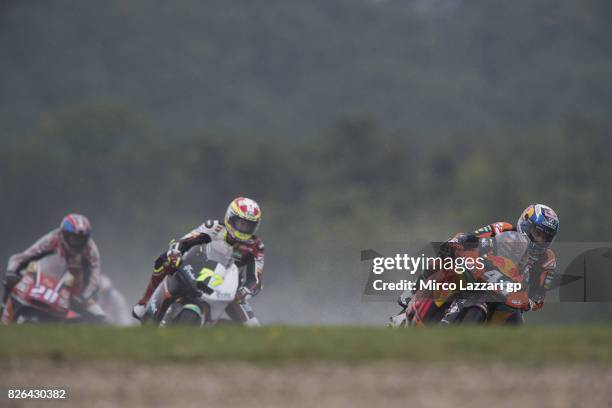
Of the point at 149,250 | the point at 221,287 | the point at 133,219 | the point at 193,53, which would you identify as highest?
the point at 193,53

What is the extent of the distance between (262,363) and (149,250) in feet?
123

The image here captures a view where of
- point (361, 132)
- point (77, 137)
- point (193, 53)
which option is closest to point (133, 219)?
point (77, 137)

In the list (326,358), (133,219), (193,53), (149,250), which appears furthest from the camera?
(193,53)

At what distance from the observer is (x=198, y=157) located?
69750 mm

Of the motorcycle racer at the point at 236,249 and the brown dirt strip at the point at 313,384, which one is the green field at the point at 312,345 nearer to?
the brown dirt strip at the point at 313,384

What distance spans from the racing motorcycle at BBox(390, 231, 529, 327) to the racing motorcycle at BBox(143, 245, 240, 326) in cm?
273

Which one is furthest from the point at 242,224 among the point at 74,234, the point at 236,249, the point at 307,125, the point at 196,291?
the point at 307,125

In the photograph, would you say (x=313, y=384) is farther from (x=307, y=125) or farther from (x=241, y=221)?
(x=307, y=125)

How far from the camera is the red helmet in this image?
17.9 metres

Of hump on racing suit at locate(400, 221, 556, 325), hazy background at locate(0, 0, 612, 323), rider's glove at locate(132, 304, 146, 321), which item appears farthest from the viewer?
hazy background at locate(0, 0, 612, 323)

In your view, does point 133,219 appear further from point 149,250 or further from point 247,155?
point 247,155

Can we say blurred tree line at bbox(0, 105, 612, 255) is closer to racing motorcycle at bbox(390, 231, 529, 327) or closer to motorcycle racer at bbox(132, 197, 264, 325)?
motorcycle racer at bbox(132, 197, 264, 325)

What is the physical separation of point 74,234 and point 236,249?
2.80 meters

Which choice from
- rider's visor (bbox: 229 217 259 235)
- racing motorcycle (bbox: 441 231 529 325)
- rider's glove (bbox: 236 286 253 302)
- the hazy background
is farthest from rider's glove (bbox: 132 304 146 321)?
the hazy background
